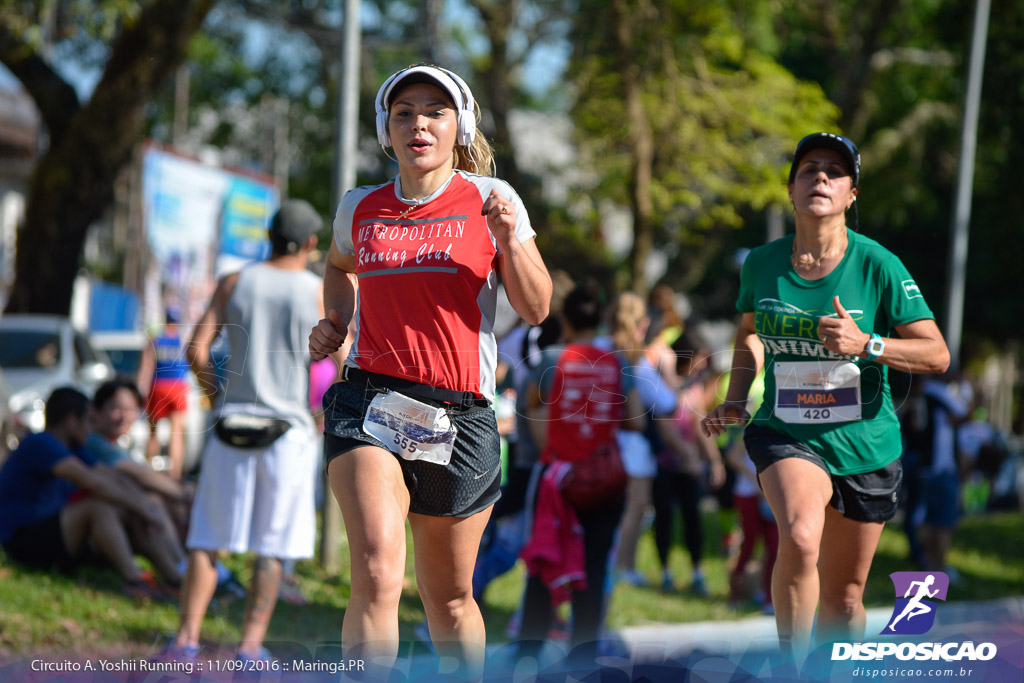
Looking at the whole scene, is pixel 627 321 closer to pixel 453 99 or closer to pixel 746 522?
pixel 746 522

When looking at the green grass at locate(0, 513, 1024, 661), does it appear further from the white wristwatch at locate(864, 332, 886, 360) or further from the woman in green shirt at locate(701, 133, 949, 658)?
A: the white wristwatch at locate(864, 332, 886, 360)

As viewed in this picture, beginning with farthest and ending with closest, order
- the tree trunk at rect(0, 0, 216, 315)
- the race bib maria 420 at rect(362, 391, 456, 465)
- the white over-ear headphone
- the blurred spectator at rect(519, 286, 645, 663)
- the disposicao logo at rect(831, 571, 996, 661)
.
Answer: the tree trunk at rect(0, 0, 216, 315), the blurred spectator at rect(519, 286, 645, 663), the disposicao logo at rect(831, 571, 996, 661), the white over-ear headphone, the race bib maria 420 at rect(362, 391, 456, 465)

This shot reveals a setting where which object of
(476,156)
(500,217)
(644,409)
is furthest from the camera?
(644,409)

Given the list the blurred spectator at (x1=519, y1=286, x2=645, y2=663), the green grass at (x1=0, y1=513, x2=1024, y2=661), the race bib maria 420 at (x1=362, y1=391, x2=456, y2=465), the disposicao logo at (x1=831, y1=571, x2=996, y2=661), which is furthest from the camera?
the blurred spectator at (x1=519, y1=286, x2=645, y2=663)

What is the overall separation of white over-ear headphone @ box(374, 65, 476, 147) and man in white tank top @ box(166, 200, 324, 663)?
1.51 m

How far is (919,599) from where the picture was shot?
3.91 metres

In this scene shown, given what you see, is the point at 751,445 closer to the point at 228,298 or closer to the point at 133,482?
the point at 228,298

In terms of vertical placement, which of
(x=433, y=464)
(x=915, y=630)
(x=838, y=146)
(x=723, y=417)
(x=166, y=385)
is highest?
(x=838, y=146)

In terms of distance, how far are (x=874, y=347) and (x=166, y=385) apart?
6.63 meters

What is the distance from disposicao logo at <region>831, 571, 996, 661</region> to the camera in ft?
11.7

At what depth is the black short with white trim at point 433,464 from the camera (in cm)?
333

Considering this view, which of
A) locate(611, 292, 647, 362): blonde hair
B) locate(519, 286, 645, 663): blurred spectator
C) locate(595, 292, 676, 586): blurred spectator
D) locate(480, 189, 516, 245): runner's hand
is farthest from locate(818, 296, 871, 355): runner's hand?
locate(611, 292, 647, 362): blonde hair

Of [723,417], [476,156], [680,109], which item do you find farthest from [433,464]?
[680,109]

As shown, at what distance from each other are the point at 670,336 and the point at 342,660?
6374 mm
